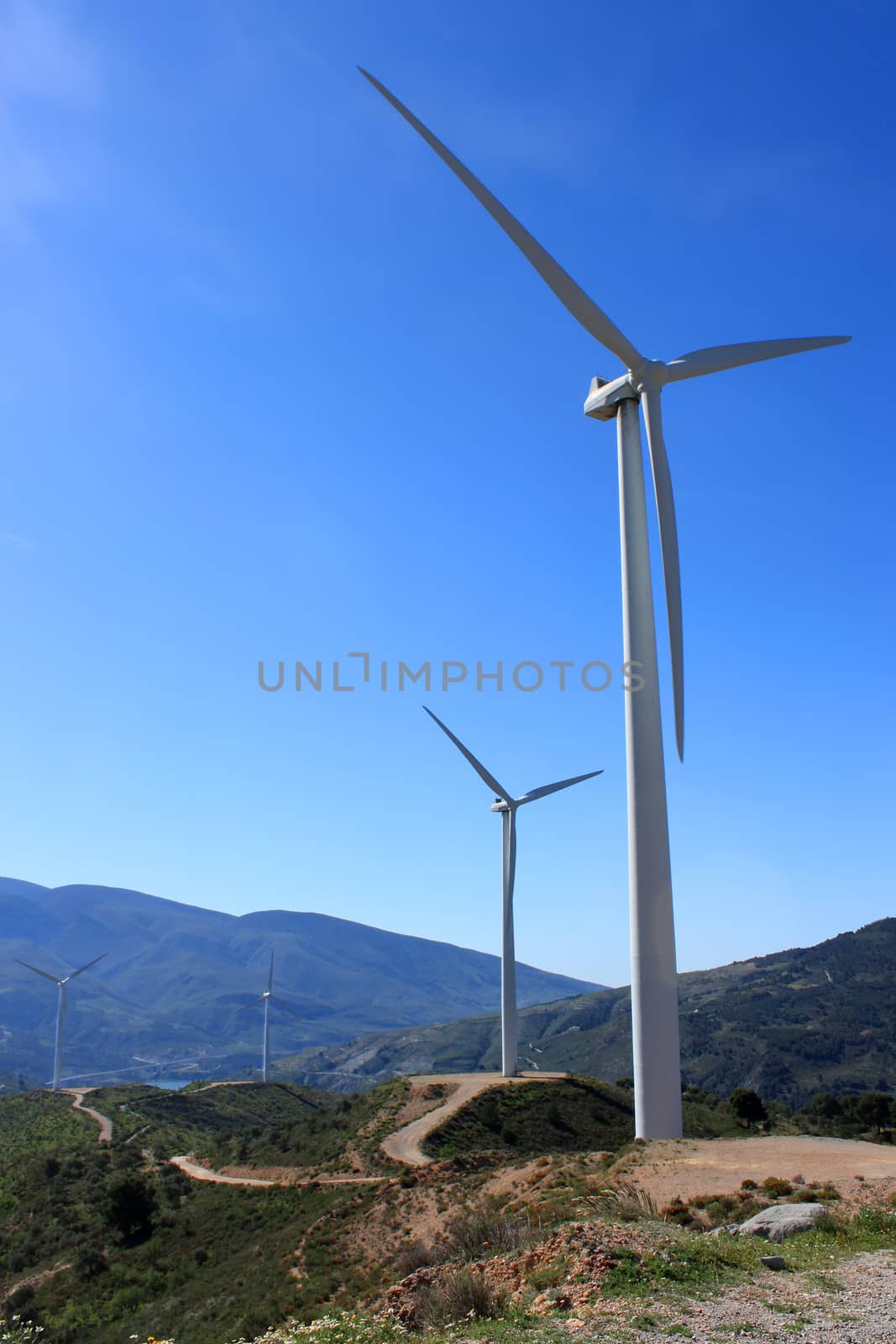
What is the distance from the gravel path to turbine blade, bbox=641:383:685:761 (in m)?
17.7

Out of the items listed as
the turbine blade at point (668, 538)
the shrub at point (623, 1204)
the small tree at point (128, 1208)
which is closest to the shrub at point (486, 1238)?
the shrub at point (623, 1204)

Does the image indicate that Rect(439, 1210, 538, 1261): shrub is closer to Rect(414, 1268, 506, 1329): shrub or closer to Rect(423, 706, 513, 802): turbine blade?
Rect(414, 1268, 506, 1329): shrub

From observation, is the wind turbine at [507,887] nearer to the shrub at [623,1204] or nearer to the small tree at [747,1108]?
the small tree at [747,1108]

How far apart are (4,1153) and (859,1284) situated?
7122 cm

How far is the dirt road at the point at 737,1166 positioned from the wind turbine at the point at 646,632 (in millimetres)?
1174

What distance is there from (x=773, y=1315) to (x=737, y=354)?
34.5 metres

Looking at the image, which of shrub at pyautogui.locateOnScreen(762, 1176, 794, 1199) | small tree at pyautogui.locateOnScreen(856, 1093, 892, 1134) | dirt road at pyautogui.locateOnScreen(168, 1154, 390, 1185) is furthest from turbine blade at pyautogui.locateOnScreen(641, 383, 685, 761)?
small tree at pyautogui.locateOnScreen(856, 1093, 892, 1134)

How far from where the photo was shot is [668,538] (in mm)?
35312

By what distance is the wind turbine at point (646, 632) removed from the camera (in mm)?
31469

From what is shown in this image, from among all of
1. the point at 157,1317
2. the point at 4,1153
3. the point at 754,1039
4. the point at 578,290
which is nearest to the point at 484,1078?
the point at 4,1153

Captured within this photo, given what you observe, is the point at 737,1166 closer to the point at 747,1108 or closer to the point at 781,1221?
the point at 781,1221

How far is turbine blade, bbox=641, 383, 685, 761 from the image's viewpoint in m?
33.1

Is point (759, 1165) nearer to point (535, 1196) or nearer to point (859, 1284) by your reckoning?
point (535, 1196)

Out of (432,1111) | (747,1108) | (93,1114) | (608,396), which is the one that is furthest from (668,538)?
(93,1114)
